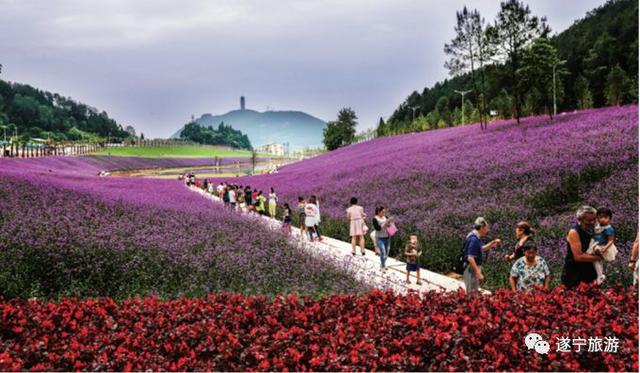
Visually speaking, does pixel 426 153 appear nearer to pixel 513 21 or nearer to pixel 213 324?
pixel 513 21

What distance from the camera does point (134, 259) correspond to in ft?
31.3

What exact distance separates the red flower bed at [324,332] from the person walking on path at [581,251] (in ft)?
1.58

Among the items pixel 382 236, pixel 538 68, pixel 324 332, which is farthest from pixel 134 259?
pixel 538 68

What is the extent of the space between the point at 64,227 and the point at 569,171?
1619cm

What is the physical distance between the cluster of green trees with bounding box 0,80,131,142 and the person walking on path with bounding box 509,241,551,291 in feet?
275

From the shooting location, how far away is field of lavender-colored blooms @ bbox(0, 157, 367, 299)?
347 inches

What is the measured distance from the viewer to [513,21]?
39.3 meters

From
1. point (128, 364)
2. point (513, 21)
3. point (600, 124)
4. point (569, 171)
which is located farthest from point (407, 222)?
point (513, 21)

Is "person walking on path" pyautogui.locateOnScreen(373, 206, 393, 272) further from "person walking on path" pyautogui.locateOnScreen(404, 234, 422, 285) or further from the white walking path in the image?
"person walking on path" pyautogui.locateOnScreen(404, 234, 422, 285)

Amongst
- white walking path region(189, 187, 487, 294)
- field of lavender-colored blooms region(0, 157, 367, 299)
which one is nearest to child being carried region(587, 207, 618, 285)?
white walking path region(189, 187, 487, 294)

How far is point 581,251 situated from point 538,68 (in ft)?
144

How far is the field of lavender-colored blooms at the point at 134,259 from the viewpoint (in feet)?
28.9

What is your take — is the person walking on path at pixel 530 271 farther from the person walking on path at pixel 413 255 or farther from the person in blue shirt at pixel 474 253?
the person walking on path at pixel 413 255

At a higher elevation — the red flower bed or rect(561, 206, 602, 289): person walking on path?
rect(561, 206, 602, 289): person walking on path
